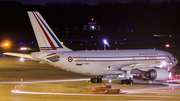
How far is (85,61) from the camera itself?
29422 millimetres

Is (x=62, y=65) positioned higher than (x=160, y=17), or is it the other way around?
(x=160, y=17)

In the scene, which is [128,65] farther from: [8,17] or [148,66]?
[8,17]

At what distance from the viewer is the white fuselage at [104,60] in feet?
93.2

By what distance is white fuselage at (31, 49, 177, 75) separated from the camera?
93.2 feet

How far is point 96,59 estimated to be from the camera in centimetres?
2995

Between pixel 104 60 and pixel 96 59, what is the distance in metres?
0.85

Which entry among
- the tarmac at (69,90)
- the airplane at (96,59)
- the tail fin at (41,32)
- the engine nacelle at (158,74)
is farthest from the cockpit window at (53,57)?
the engine nacelle at (158,74)

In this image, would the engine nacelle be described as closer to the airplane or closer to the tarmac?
the airplane

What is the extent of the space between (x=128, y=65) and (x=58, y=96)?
10209 mm

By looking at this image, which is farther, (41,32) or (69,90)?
(41,32)

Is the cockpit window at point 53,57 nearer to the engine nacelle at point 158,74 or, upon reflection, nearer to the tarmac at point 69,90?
the tarmac at point 69,90

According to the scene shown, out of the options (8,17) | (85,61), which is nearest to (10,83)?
(85,61)

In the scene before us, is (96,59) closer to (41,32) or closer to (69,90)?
(69,90)

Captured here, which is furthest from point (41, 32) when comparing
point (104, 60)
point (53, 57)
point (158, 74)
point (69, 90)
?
point (158, 74)
